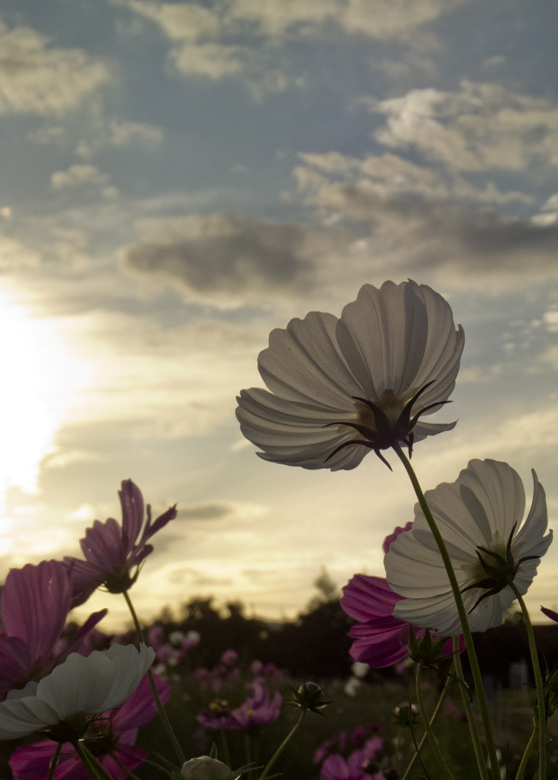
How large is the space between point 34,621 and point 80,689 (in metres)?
0.16

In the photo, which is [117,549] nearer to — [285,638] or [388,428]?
[388,428]

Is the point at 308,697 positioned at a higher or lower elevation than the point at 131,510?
lower

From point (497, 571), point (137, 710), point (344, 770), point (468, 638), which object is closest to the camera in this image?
point (468, 638)

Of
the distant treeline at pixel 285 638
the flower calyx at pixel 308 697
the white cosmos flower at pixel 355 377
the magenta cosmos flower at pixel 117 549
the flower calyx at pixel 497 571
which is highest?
the white cosmos flower at pixel 355 377

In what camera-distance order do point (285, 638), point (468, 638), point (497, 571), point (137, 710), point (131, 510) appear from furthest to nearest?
point (285, 638)
point (131, 510)
point (137, 710)
point (497, 571)
point (468, 638)

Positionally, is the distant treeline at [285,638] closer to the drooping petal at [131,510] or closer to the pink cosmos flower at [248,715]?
the pink cosmos flower at [248,715]

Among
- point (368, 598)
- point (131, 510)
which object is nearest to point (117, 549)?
point (131, 510)

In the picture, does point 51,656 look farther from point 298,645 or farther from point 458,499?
point 298,645

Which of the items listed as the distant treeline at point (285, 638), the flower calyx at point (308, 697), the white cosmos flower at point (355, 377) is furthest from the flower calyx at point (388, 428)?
the distant treeline at point (285, 638)

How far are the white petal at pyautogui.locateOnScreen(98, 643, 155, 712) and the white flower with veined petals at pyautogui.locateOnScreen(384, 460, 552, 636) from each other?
21cm

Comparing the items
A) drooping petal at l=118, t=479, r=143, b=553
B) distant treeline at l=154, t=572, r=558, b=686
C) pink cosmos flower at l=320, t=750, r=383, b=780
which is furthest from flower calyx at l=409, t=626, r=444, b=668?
distant treeline at l=154, t=572, r=558, b=686

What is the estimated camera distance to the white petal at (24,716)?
500 mm

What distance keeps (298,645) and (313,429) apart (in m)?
20.2

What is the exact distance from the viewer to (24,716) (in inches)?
20.3
